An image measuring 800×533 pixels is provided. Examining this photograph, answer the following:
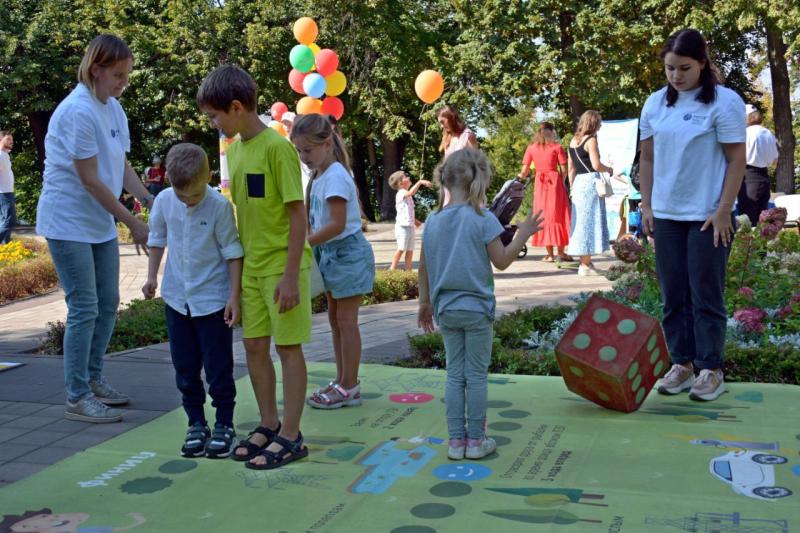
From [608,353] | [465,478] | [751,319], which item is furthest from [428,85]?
[465,478]

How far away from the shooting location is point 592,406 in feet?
15.1

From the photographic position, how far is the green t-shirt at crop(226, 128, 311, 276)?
148 inches

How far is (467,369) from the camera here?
154 inches

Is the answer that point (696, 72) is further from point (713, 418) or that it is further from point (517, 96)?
point (517, 96)

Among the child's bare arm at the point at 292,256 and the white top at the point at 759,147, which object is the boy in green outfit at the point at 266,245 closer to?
the child's bare arm at the point at 292,256

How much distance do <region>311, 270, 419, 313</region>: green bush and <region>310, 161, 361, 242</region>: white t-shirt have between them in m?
4.17

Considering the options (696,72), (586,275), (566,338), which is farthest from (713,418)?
(586,275)

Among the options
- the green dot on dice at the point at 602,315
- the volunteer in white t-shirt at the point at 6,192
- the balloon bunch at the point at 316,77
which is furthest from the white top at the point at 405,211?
the green dot on dice at the point at 602,315

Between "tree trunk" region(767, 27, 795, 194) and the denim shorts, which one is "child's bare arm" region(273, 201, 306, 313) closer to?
the denim shorts

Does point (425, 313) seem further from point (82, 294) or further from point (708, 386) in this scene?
point (82, 294)

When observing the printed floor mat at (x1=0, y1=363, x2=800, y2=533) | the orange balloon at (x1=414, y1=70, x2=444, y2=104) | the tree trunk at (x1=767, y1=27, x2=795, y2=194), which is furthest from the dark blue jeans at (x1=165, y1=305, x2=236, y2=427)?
the tree trunk at (x1=767, y1=27, x2=795, y2=194)

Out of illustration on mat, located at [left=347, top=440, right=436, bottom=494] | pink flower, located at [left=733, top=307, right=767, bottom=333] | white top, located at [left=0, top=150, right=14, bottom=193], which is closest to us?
illustration on mat, located at [left=347, top=440, right=436, bottom=494]

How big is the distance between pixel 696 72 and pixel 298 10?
2772 centimetres

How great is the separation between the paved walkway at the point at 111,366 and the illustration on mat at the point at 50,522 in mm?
474
